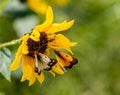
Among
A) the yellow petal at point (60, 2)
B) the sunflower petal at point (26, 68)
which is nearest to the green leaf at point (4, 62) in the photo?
the sunflower petal at point (26, 68)

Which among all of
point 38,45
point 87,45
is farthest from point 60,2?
point 38,45

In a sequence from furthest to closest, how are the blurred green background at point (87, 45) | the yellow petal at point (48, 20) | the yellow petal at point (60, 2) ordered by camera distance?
1. the yellow petal at point (60, 2)
2. the blurred green background at point (87, 45)
3. the yellow petal at point (48, 20)

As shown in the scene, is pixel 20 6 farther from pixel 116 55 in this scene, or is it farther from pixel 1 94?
pixel 116 55

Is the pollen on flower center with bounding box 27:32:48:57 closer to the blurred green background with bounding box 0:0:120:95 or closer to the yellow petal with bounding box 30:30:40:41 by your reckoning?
the yellow petal with bounding box 30:30:40:41

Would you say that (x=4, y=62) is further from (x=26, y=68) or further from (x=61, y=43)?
(x=61, y=43)

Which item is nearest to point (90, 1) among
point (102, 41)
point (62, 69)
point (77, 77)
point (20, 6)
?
point (102, 41)

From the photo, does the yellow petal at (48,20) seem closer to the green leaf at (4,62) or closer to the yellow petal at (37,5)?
the green leaf at (4,62)

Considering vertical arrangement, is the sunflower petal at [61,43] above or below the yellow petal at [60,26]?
below
